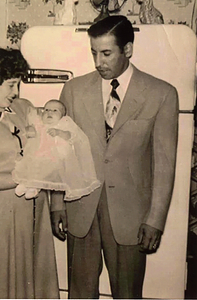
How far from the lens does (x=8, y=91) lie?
1379mm

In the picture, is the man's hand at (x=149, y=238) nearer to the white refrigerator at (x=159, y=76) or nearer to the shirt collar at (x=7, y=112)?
the white refrigerator at (x=159, y=76)

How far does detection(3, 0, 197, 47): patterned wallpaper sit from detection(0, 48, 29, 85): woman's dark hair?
0.03 metres

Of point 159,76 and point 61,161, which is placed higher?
point 159,76

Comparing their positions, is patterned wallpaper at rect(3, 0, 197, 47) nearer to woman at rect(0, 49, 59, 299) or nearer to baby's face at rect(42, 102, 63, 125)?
woman at rect(0, 49, 59, 299)

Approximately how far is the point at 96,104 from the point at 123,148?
172 mm

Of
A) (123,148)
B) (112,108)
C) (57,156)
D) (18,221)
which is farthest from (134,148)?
(18,221)

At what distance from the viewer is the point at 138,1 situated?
4.38 ft

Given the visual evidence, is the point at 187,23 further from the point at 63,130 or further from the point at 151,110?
the point at 63,130

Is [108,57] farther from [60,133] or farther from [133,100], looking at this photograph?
Result: [60,133]

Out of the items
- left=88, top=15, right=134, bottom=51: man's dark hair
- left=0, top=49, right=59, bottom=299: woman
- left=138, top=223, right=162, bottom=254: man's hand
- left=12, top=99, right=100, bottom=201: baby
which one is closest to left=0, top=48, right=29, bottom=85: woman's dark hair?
left=0, top=49, right=59, bottom=299: woman

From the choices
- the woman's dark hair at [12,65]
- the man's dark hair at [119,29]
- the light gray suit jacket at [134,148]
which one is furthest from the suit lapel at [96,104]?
the woman's dark hair at [12,65]

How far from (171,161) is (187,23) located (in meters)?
0.46

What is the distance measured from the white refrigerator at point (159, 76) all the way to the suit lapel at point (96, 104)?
0.16 ft

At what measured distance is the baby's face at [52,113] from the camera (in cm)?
132
